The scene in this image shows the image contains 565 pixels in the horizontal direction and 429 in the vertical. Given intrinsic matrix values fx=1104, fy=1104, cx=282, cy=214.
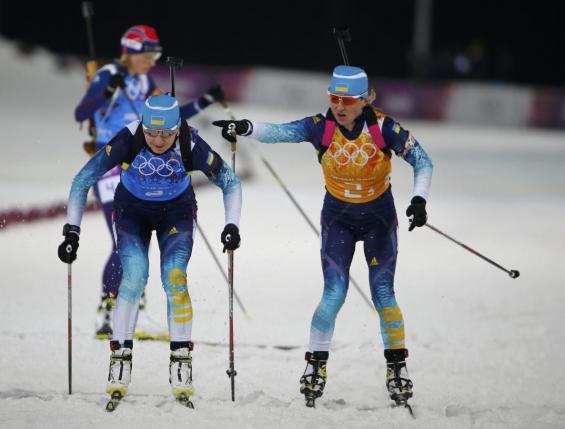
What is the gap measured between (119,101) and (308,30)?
21.6 meters

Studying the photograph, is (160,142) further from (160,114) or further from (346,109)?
(346,109)

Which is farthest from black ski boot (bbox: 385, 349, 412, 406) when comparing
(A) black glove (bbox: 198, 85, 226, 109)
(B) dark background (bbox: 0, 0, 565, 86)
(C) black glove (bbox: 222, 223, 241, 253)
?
(B) dark background (bbox: 0, 0, 565, 86)

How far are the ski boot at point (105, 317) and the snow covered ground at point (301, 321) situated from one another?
0.14 m

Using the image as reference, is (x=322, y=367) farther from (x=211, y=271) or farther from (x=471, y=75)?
(x=471, y=75)

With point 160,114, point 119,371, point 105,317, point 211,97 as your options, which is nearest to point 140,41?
point 211,97

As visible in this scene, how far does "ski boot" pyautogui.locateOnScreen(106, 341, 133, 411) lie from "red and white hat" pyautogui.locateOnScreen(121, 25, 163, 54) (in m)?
3.12

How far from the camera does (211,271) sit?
10703 millimetres

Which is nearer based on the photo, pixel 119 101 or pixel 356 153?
pixel 356 153

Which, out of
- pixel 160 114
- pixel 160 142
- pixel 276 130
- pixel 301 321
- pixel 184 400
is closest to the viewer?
pixel 160 114

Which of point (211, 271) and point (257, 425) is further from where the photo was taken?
point (211, 271)

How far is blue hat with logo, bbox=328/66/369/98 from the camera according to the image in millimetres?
→ 6934

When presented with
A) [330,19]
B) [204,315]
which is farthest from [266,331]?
[330,19]

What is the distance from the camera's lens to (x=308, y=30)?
3034 centimetres

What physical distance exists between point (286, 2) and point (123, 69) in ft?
71.8
